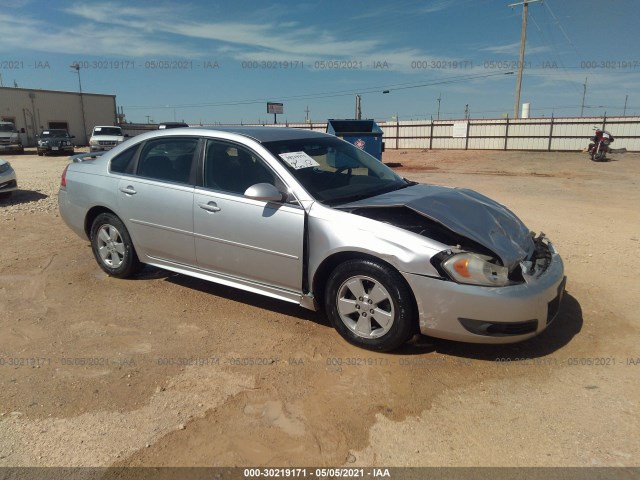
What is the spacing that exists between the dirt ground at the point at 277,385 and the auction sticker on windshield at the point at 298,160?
4.25 feet

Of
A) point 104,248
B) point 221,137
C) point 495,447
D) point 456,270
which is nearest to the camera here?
point 495,447

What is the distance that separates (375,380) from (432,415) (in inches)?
18.4

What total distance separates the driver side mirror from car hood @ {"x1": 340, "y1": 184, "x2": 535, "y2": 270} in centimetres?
50

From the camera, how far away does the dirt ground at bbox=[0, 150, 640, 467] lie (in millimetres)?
2488

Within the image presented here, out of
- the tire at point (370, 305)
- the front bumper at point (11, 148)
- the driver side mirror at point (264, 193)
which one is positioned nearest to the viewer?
the tire at point (370, 305)

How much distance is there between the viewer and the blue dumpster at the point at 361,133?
53.7 ft

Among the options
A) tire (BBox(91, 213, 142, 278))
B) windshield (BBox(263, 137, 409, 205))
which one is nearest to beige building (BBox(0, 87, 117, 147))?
tire (BBox(91, 213, 142, 278))

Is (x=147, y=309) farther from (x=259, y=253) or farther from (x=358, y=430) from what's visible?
(x=358, y=430)

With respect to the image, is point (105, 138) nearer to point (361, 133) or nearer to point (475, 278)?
point (361, 133)

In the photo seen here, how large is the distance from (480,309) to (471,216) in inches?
34.0

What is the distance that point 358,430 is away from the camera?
2.64 metres

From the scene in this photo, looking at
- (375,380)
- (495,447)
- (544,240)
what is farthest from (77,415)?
(544,240)

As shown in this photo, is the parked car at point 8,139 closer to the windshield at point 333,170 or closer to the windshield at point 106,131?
the windshield at point 106,131

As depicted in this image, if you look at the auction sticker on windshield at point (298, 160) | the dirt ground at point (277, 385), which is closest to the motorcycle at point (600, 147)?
the dirt ground at point (277, 385)
